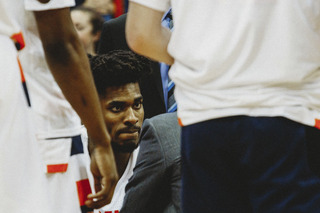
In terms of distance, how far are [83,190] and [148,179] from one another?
63 cm

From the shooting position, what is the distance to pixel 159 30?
6.54 feet

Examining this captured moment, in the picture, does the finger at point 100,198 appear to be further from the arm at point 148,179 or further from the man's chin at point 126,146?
the man's chin at point 126,146

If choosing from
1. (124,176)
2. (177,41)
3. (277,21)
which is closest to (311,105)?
(277,21)

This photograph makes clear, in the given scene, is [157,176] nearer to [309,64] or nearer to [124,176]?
[124,176]

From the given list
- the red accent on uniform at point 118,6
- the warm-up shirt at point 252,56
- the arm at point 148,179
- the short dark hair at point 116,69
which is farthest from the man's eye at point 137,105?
the red accent on uniform at point 118,6

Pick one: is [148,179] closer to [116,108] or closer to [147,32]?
[116,108]

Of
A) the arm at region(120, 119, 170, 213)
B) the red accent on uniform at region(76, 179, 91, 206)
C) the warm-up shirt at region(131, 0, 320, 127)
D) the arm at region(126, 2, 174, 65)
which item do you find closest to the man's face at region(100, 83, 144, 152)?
the arm at region(120, 119, 170, 213)

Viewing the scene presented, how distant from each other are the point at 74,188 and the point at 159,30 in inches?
24.0

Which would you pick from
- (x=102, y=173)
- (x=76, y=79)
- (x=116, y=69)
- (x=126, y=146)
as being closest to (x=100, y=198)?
(x=102, y=173)

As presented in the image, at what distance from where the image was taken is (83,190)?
7.27 ft

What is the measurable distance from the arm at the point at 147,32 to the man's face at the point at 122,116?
137cm

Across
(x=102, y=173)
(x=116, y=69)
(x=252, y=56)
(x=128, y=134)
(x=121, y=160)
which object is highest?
(x=252, y=56)

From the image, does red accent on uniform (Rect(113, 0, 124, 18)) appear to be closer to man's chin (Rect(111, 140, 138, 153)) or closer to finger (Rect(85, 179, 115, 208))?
man's chin (Rect(111, 140, 138, 153))

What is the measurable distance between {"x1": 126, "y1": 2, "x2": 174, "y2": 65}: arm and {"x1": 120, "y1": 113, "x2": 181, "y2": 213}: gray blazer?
0.76 meters
